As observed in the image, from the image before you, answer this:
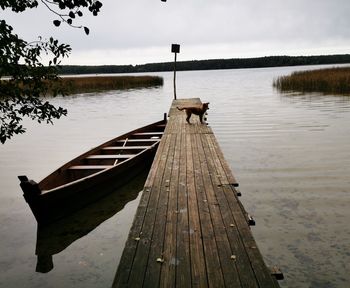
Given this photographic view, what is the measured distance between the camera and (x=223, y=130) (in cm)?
1614

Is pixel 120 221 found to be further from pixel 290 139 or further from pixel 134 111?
pixel 134 111

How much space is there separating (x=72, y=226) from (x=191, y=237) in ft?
12.0

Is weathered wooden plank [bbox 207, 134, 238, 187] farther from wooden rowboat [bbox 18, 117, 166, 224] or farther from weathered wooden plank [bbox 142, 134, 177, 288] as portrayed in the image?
wooden rowboat [bbox 18, 117, 166, 224]

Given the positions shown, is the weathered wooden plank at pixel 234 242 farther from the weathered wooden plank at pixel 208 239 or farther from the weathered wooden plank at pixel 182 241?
the weathered wooden plank at pixel 182 241

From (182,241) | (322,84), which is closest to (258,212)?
(182,241)

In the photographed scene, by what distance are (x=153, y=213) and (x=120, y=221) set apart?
2.60m

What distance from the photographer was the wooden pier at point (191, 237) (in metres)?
3.25

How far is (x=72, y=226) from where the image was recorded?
6.83 meters

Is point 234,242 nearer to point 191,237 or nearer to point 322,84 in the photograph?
point 191,237

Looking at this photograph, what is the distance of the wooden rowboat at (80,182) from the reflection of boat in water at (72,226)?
0.21 meters

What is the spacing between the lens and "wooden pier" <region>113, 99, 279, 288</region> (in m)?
3.25

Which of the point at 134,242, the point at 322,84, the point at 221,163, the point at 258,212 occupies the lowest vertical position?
the point at 258,212

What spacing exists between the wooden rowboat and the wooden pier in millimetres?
1485

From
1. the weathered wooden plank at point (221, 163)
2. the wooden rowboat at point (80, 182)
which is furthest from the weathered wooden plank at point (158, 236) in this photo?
the wooden rowboat at point (80, 182)
